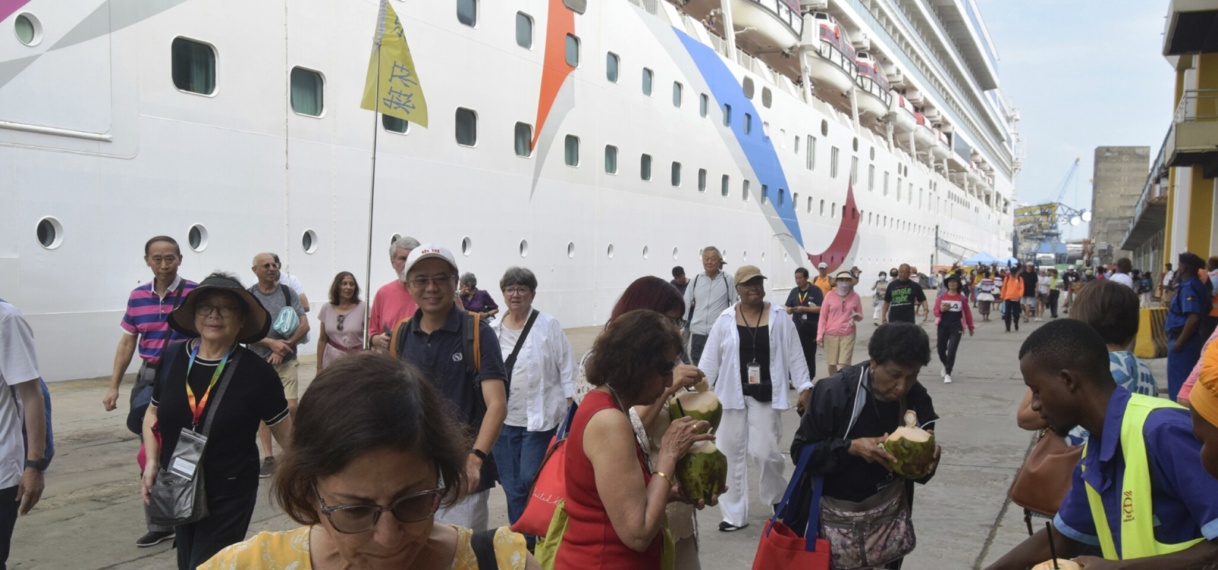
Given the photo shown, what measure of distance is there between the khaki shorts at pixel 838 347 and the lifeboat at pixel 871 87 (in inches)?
946

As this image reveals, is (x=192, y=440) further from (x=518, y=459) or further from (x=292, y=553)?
(x=518, y=459)

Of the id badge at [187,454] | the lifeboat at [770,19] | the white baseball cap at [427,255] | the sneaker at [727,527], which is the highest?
the lifeboat at [770,19]

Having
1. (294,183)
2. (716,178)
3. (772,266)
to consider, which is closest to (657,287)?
(294,183)

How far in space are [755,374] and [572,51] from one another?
40.1ft

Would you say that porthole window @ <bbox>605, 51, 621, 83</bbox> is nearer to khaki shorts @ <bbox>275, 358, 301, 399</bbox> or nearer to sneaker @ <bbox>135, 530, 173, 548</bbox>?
khaki shorts @ <bbox>275, 358, 301, 399</bbox>

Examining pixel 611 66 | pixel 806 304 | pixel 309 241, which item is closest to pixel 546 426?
pixel 806 304

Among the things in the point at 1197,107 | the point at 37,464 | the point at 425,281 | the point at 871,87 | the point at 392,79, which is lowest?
the point at 37,464

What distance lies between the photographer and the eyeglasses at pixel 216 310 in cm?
318

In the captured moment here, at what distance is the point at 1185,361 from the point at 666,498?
7869 mm

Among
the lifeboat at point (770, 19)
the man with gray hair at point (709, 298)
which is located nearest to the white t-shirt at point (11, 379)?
the man with gray hair at point (709, 298)

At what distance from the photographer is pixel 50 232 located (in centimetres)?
870

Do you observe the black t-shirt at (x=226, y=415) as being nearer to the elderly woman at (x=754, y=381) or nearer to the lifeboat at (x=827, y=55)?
the elderly woman at (x=754, y=381)

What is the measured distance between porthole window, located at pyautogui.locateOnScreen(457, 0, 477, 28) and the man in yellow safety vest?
1279 centimetres

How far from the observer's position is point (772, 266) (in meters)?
25.9
